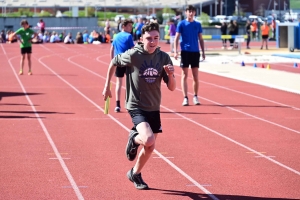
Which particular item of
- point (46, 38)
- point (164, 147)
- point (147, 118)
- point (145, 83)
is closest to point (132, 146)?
point (147, 118)

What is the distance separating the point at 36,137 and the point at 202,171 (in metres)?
3.49

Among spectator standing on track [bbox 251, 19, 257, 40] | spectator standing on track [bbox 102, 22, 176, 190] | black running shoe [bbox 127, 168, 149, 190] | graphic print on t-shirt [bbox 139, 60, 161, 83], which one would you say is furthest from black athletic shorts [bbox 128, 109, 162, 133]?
spectator standing on track [bbox 251, 19, 257, 40]

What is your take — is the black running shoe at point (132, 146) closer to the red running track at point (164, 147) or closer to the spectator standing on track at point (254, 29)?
the red running track at point (164, 147)

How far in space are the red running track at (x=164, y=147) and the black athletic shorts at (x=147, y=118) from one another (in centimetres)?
65

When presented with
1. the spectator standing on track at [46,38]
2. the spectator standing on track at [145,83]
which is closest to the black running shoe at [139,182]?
the spectator standing on track at [145,83]

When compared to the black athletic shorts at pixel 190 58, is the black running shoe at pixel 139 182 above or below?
below

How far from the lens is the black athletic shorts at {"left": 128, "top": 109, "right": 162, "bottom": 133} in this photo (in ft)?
25.2

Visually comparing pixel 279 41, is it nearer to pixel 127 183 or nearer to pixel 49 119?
pixel 49 119

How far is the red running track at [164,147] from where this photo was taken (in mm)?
7887

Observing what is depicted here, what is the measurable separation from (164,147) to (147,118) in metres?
2.82

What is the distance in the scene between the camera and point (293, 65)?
90.6ft

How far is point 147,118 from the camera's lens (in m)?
7.75

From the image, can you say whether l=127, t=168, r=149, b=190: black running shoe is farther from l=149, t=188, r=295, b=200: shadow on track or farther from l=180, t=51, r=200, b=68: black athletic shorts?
l=180, t=51, r=200, b=68: black athletic shorts

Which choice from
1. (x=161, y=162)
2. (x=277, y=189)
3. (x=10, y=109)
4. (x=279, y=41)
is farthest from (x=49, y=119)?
(x=279, y=41)
